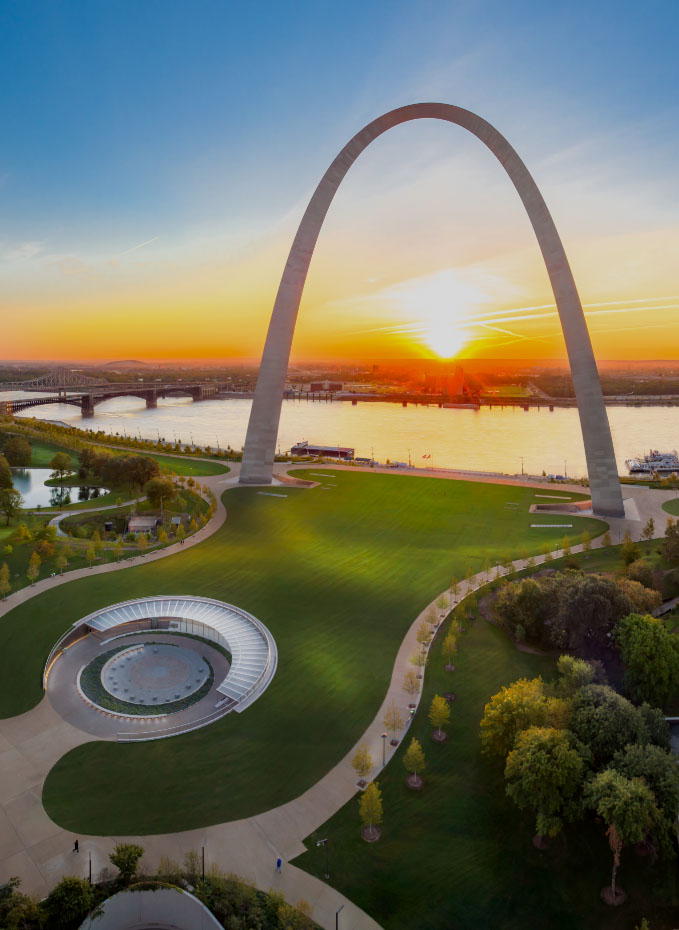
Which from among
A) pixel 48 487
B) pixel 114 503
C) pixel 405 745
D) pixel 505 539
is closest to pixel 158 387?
pixel 48 487

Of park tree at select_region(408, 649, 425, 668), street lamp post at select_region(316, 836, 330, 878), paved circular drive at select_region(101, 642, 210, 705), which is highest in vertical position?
park tree at select_region(408, 649, 425, 668)

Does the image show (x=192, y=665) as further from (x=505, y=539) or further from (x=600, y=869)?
(x=505, y=539)

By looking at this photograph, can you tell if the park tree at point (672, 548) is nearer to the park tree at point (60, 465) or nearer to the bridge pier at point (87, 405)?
the park tree at point (60, 465)

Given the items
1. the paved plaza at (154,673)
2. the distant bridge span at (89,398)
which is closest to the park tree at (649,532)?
the paved plaza at (154,673)

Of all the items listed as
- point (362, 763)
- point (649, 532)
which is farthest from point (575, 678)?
point (649, 532)

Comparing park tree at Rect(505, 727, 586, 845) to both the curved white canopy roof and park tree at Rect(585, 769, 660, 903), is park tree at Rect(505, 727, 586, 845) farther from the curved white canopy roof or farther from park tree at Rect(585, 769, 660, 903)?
the curved white canopy roof

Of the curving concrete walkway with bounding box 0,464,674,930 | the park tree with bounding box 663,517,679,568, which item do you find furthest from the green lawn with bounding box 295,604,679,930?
the park tree with bounding box 663,517,679,568
